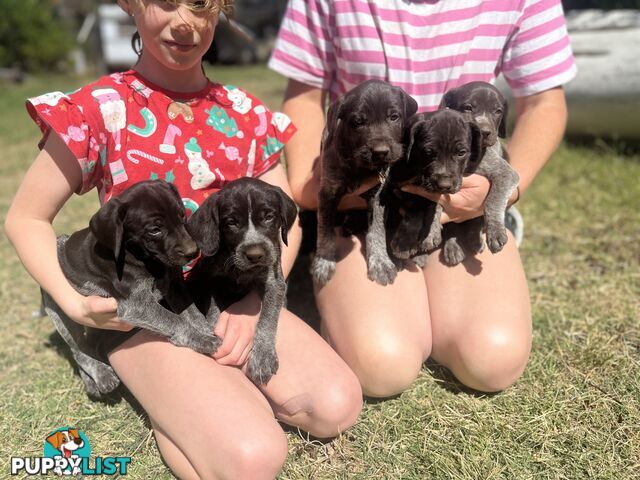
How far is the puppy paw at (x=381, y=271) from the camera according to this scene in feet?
13.4

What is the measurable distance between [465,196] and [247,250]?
158 cm

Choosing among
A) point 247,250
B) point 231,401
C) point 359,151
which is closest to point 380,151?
point 359,151

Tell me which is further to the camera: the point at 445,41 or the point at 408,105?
the point at 445,41

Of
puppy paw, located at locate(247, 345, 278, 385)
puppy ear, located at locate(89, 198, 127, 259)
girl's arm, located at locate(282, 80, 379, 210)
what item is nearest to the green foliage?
girl's arm, located at locate(282, 80, 379, 210)

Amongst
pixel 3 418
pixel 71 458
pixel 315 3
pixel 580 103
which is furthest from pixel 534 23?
pixel 580 103

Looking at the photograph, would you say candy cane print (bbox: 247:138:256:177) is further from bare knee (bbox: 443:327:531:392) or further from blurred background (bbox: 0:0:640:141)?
bare knee (bbox: 443:327:531:392)

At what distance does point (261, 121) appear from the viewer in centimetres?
401

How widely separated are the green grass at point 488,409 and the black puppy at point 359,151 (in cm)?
100

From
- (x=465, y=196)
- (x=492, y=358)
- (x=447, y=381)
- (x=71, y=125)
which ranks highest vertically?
(x=71, y=125)

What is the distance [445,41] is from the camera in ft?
13.6

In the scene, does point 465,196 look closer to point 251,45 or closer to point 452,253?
point 452,253

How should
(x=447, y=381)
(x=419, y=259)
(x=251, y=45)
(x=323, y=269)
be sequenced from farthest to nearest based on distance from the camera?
1. (x=251, y=45)
2. (x=419, y=259)
3. (x=323, y=269)
4. (x=447, y=381)

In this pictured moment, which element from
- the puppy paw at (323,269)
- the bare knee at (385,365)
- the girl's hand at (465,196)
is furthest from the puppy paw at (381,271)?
the girl's hand at (465,196)

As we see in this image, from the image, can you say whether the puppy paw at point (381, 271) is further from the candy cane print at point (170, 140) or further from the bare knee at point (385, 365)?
the candy cane print at point (170, 140)
